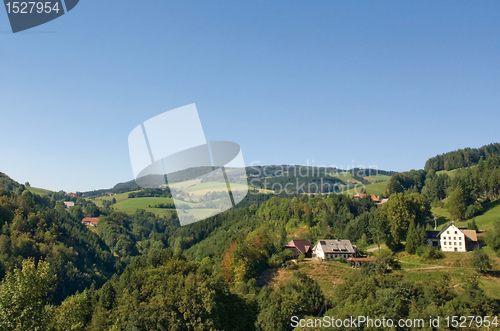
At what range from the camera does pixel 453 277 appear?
33.8 m

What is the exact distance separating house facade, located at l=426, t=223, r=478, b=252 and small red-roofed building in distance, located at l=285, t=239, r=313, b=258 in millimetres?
Result: 16298

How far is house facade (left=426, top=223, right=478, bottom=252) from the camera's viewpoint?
41263mm

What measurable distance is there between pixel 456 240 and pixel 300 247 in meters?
19.6

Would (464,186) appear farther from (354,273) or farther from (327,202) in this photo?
(354,273)

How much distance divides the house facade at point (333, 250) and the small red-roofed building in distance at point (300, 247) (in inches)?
67.8

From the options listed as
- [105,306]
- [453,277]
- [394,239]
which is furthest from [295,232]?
[105,306]

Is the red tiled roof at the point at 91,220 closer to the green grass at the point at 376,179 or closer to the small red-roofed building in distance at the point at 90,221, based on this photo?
the small red-roofed building in distance at the point at 90,221

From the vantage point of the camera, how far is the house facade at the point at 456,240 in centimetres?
4126

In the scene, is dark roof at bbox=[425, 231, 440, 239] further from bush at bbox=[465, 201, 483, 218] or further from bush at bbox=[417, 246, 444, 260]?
bush at bbox=[465, 201, 483, 218]

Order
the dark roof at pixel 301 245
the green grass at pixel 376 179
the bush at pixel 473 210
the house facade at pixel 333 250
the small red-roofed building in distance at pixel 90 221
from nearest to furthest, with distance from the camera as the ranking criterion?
the house facade at pixel 333 250
the dark roof at pixel 301 245
the bush at pixel 473 210
the small red-roofed building in distance at pixel 90 221
the green grass at pixel 376 179

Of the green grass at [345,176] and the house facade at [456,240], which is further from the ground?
the green grass at [345,176]

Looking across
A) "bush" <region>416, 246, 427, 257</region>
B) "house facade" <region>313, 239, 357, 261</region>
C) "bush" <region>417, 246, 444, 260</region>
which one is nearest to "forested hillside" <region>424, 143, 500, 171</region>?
"house facade" <region>313, 239, 357, 261</region>

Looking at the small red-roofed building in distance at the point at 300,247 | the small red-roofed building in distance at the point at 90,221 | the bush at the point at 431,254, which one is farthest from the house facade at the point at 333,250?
the small red-roofed building in distance at the point at 90,221

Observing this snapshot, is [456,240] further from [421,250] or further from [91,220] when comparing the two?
[91,220]
